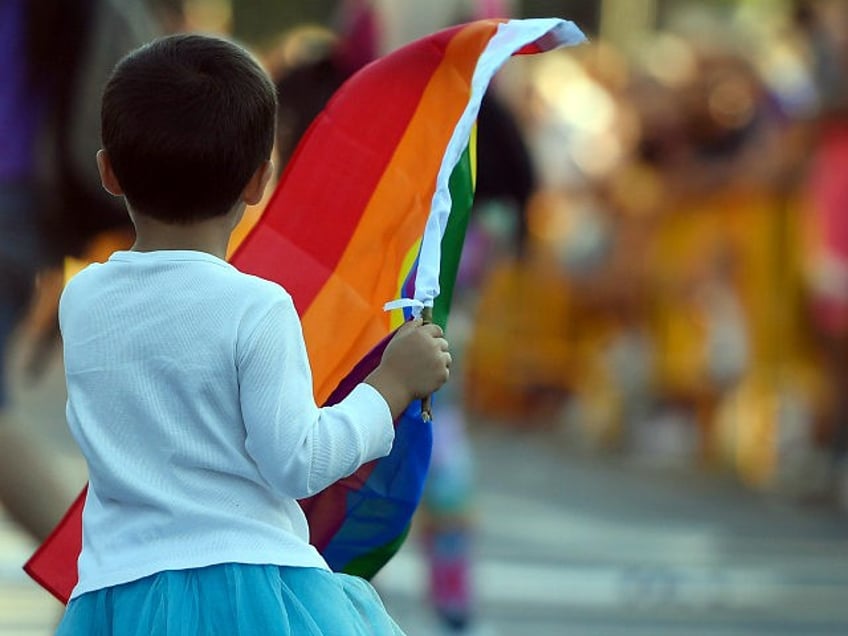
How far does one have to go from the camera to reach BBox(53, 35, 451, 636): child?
2680 mm

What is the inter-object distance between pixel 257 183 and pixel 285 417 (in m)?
0.32

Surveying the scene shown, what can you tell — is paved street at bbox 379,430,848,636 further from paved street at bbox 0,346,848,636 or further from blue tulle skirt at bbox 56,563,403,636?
blue tulle skirt at bbox 56,563,403,636

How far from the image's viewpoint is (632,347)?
41.0 ft

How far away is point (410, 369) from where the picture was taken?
2879 millimetres

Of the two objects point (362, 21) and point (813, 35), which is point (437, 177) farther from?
point (813, 35)

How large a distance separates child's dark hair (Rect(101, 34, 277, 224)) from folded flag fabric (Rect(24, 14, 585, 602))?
389 millimetres

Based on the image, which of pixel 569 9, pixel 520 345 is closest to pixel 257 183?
pixel 520 345

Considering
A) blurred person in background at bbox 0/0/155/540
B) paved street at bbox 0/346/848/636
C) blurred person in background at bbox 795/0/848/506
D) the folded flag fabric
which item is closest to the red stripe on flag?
the folded flag fabric

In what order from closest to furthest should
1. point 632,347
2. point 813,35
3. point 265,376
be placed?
point 265,376 < point 813,35 < point 632,347

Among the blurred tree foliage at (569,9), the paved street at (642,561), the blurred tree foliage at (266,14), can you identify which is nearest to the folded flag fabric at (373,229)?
the paved street at (642,561)

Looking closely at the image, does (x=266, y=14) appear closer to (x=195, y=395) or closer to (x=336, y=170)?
(x=336, y=170)

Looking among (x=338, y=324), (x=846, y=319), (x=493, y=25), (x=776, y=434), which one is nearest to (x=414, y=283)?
(x=338, y=324)

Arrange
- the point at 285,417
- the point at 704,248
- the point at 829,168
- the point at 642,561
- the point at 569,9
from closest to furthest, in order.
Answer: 1. the point at 285,417
2. the point at 642,561
3. the point at 829,168
4. the point at 704,248
5. the point at 569,9

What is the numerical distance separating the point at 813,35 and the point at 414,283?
658cm
